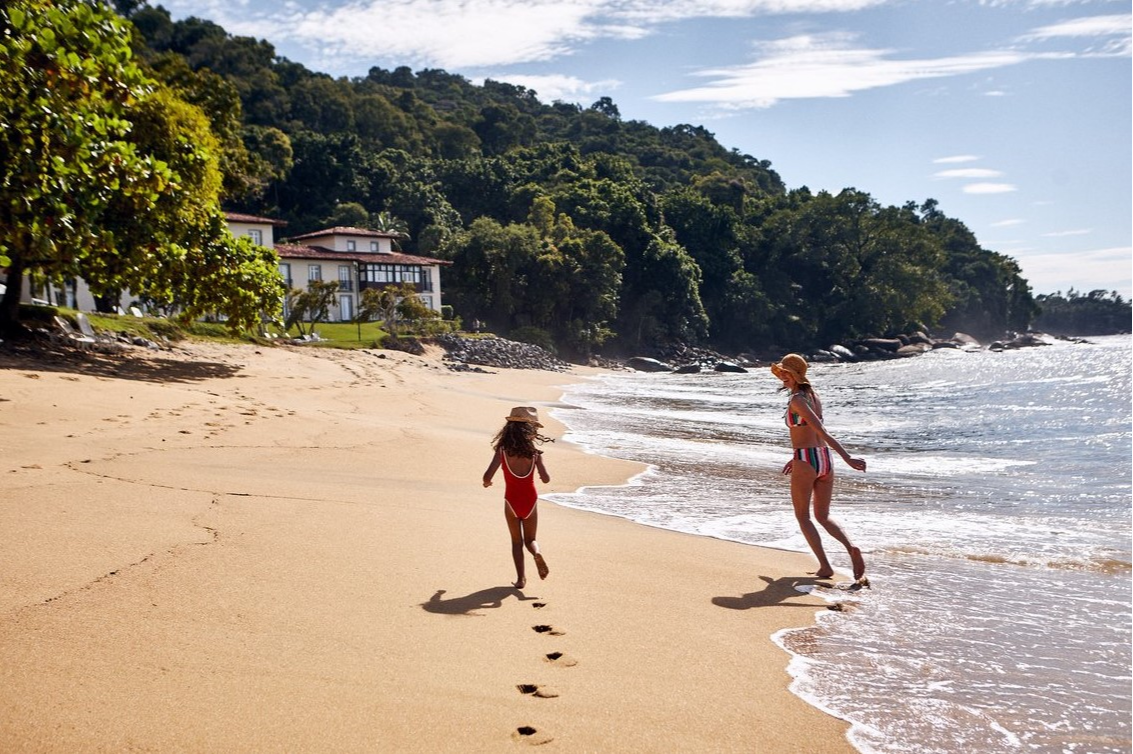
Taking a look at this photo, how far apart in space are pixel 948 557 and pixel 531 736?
5774 millimetres

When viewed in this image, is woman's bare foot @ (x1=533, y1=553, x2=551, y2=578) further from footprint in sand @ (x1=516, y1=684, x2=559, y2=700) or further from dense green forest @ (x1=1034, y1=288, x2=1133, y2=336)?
dense green forest @ (x1=1034, y1=288, x2=1133, y2=336)

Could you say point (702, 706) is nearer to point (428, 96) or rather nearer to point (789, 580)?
point (789, 580)

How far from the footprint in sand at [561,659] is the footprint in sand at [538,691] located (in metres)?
0.37

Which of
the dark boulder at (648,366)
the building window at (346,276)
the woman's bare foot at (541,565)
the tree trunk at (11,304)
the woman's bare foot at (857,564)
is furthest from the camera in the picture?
the dark boulder at (648,366)

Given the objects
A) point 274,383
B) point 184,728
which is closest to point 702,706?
point 184,728

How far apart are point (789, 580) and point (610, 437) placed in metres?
11.1

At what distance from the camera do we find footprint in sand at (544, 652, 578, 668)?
473 centimetres

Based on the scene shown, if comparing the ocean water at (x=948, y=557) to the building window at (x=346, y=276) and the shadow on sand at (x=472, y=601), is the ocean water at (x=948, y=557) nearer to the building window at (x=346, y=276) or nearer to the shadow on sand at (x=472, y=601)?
the shadow on sand at (x=472, y=601)

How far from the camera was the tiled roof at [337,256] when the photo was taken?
186 ft

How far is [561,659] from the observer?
478 centimetres

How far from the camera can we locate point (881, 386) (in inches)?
1727

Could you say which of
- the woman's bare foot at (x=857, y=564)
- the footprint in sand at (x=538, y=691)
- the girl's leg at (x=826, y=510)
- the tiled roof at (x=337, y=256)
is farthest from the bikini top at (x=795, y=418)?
the tiled roof at (x=337, y=256)

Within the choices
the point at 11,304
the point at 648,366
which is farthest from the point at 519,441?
the point at 648,366

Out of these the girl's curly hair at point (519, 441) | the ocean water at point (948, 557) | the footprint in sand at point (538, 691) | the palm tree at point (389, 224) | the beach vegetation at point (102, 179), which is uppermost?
the palm tree at point (389, 224)
